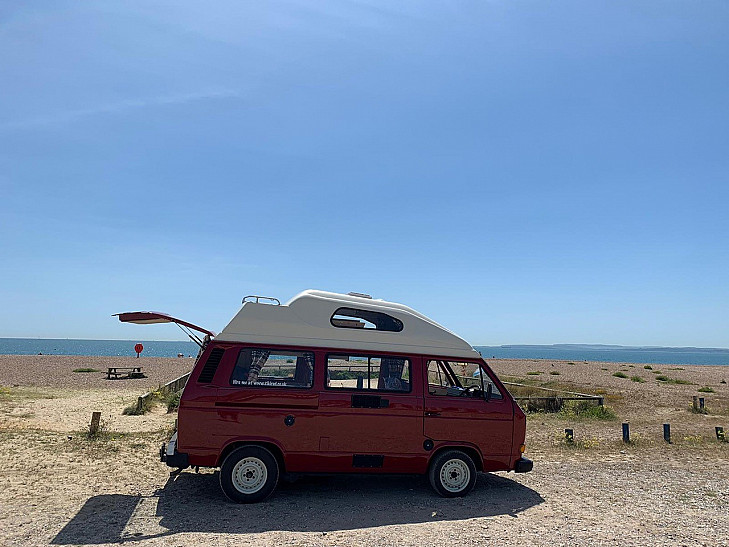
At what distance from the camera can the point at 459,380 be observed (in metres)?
8.49

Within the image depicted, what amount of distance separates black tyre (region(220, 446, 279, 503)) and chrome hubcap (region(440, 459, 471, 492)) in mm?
2530

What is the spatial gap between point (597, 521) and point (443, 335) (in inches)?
127

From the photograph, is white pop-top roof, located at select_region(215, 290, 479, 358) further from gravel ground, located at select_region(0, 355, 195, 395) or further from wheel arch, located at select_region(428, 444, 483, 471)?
gravel ground, located at select_region(0, 355, 195, 395)

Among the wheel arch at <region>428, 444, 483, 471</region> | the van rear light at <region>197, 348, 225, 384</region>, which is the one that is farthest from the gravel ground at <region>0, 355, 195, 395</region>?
the wheel arch at <region>428, 444, 483, 471</region>

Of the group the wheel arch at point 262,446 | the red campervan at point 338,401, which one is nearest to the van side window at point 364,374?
the red campervan at point 338,401

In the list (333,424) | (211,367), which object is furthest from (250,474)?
(211,367)

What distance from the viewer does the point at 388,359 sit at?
8.09 meters

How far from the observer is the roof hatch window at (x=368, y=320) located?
322 inches

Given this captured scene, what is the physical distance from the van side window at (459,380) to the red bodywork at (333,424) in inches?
5.2

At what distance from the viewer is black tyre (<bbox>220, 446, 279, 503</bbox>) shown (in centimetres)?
752

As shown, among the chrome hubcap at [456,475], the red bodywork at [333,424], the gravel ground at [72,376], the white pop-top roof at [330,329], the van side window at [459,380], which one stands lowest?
the gravel ground at [72,376]

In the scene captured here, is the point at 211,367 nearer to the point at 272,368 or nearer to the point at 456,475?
the point at 272,368

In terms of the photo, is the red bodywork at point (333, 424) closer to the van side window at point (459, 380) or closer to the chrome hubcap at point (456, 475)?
the van side window at point (459, 380)

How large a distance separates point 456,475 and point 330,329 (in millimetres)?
2928
